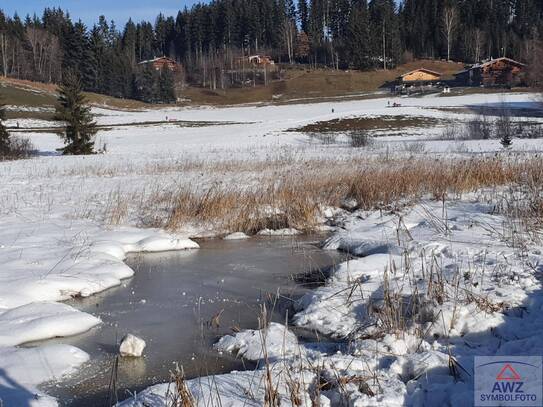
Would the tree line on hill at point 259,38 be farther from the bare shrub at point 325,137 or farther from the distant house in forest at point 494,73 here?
the bare shrub at point 325,137

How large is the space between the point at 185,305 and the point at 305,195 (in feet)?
17.1

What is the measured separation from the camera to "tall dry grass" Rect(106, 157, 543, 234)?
10273 mm

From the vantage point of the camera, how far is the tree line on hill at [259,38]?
93.9 meters

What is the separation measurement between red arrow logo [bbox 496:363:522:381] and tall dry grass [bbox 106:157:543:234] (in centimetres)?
605

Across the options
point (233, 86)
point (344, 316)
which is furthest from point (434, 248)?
point (233, 86)

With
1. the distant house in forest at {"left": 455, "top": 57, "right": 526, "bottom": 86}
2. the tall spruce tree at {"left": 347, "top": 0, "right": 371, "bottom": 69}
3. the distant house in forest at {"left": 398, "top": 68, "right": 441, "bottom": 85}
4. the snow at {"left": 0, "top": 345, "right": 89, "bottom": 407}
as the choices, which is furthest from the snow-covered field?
the tall spruce tree at {"left": 347, "top": 0, "right": 371, "bottom": 69}

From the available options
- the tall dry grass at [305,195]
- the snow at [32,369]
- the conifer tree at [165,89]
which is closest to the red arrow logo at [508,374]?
the snow at [32,369]

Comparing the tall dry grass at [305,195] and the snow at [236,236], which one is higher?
the tall dry grass at [305,195]

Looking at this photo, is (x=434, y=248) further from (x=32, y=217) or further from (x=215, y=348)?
(x=32, y=217)

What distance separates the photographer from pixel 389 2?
4761 inches

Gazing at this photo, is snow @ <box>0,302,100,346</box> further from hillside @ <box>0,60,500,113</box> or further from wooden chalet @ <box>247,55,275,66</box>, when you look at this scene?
wooden chalet @ <box>247,55,275,66</box>
